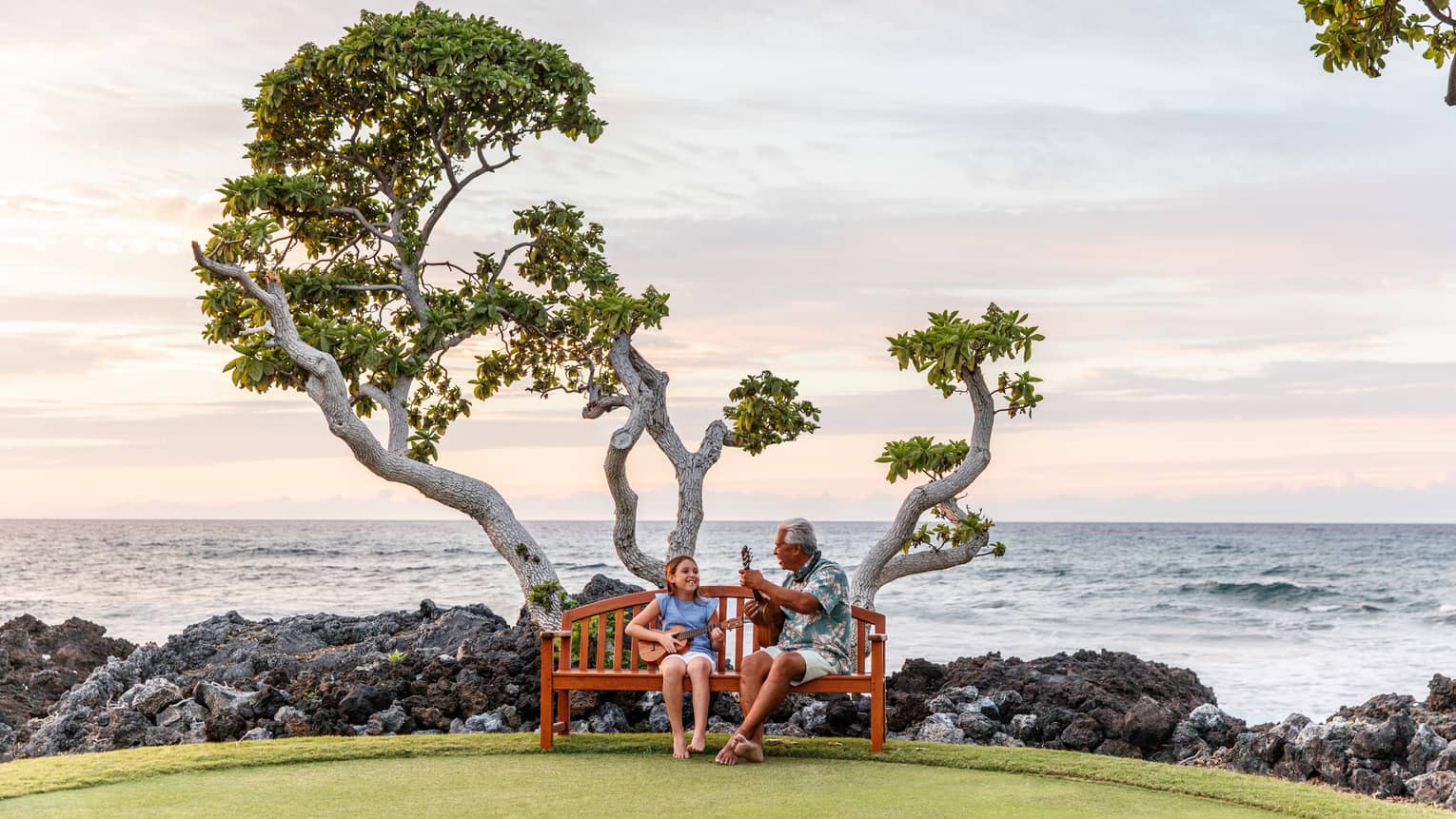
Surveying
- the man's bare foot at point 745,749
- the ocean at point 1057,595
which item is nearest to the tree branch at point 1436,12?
the man's bare foot at point 745,749

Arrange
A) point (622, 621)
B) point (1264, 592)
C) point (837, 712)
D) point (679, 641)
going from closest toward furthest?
point (679, 641) < point (622, 621) < point (837, 712) < point (1264, 592)

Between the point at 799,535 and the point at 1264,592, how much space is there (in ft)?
89.4

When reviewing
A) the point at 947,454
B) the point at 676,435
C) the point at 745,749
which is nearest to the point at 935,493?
the point at 947,454

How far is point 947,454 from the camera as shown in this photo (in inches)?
345

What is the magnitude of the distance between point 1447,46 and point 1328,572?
3693 centimetres

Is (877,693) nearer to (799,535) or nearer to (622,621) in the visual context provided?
(799,535)

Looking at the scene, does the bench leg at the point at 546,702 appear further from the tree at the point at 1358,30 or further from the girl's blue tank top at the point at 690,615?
the tree at the point at 1358,30

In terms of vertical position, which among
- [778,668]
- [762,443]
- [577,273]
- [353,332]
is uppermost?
[577,273]

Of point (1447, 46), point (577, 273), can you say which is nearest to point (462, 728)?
point (577, 273)

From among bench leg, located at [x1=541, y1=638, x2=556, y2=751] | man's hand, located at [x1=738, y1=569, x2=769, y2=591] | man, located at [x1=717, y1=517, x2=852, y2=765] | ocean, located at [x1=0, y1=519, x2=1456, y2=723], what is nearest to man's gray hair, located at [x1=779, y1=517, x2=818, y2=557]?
man, located at [x1=717, y1=517, x2=852, y2=765]

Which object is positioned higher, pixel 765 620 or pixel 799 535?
pixel 799 535

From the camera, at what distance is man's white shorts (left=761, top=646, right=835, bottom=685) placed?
237 inches

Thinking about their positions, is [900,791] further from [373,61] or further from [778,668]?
[373,61]

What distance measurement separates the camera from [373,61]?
9875mm
